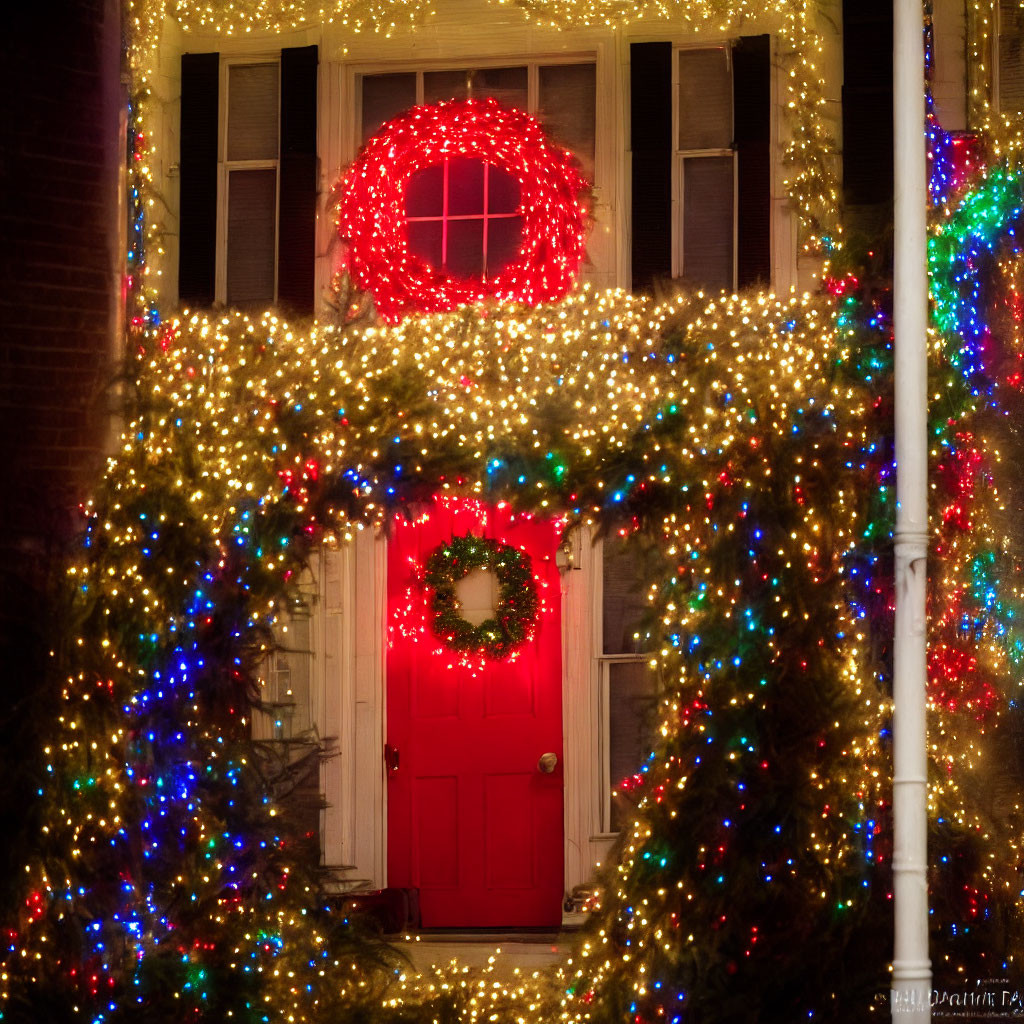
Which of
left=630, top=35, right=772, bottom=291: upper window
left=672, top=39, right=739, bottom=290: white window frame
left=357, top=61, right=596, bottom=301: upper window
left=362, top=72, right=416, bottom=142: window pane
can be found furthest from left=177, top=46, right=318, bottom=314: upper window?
left=672, top=39, right=739, bottom=290: white window frame

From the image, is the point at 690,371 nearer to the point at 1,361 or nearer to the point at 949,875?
the point at 949,875

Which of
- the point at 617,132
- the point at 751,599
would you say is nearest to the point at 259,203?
the point at 617,132

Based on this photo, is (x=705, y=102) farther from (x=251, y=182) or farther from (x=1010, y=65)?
(x=251, y=182)

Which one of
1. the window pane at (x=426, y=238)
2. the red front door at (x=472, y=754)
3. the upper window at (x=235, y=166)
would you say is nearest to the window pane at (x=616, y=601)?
the red front door at (x=472, y=754)

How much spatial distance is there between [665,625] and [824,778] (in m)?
0.94

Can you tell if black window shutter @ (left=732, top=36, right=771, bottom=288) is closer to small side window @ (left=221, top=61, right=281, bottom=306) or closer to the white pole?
the white pole

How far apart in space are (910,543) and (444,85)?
4281mm

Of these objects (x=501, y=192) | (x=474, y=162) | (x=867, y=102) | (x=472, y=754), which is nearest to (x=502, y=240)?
(x=501, y=192)

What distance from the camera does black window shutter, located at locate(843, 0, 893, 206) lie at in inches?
330

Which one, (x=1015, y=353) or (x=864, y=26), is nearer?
(x=1015, y=353)

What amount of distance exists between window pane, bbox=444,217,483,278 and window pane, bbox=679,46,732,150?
1254 millimetres

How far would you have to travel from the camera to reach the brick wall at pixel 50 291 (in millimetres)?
7410

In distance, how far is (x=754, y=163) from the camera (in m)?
8.81

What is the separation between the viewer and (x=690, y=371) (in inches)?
287
